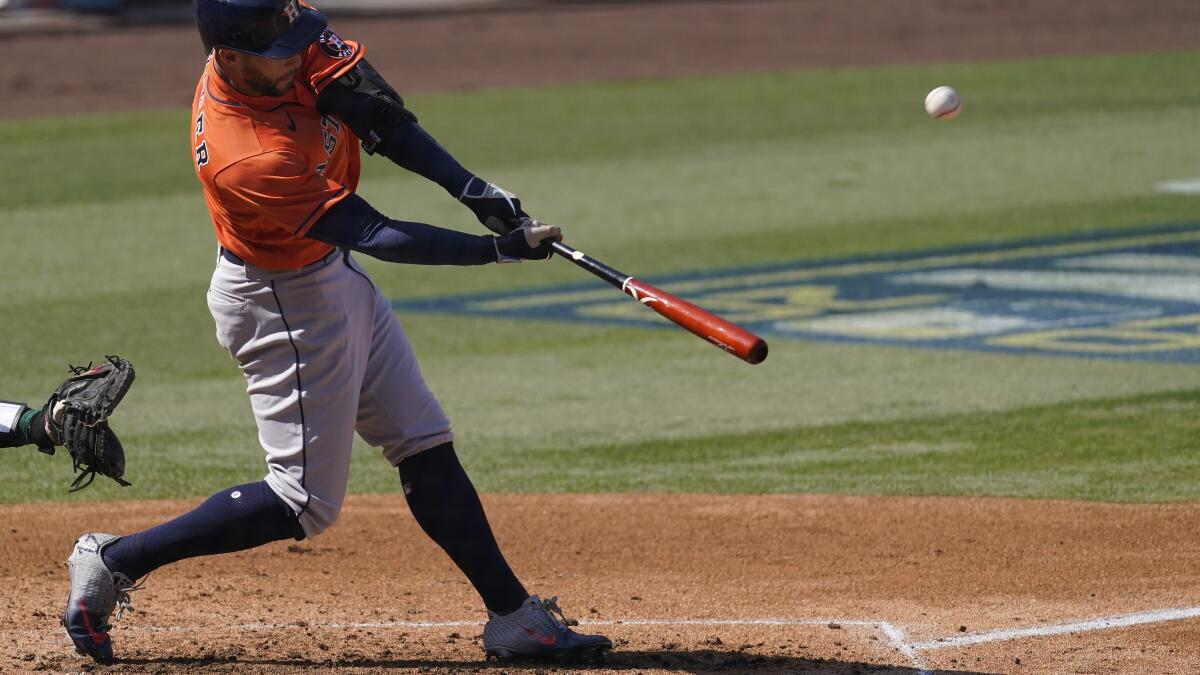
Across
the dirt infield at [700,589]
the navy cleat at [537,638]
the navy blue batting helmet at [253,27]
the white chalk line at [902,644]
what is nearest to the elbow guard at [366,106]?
the navy blue batting helmet at [253,27]

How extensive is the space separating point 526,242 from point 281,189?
60cm

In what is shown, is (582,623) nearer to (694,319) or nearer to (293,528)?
(293,528)

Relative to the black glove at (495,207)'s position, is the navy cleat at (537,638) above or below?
below

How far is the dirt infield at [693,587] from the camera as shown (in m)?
4.91

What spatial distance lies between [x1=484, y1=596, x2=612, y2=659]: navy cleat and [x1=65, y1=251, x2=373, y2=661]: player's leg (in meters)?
0.57

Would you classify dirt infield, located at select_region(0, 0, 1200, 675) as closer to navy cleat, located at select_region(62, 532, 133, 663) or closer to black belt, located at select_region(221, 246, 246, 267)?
navy cleat, located at select_region(62, 532, 133, 663)

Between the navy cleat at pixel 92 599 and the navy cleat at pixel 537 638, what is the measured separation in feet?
3.29

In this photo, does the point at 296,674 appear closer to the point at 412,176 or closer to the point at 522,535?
the point at 522,535

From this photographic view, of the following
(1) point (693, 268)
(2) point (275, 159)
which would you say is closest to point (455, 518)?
(2) point (275, 159)

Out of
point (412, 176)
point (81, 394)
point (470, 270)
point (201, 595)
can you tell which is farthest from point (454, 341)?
point (412, 176)

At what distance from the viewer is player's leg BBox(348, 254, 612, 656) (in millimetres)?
4770

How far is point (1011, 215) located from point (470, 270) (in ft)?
14.0

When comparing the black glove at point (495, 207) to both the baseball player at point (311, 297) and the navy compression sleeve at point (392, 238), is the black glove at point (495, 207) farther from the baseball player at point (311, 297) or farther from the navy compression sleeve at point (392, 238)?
the navy compression sleeve at point (392, 238)

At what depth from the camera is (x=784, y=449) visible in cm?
763
